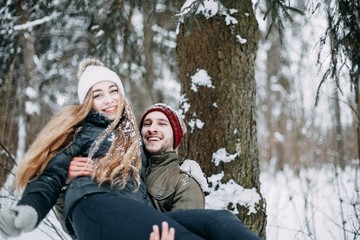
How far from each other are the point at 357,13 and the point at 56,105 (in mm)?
5088

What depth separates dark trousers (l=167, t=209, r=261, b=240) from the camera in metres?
2.20

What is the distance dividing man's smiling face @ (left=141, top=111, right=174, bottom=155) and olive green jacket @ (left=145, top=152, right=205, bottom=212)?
9 centimetres

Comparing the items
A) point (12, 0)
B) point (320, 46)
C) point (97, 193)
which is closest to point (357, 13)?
point (320, 46)

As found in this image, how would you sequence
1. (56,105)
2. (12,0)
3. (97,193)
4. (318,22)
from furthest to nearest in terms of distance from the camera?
(56,105) < (318,22) < (12,0) < (97,193)

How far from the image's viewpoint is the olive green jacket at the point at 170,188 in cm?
288

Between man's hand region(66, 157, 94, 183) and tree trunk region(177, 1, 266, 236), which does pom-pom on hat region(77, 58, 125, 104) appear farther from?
tree trunk region(177, 1, 266, 236)

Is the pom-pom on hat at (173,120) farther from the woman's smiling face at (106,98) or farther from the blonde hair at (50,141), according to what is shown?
the blonde hair at (50,141)

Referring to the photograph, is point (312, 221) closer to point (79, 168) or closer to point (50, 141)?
point (79, 168)

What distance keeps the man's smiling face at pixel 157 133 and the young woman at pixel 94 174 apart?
0.79ft

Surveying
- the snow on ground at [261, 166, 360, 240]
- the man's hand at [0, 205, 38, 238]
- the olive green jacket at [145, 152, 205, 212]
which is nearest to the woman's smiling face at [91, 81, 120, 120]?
the olive green jacket at [145, 152, 205, 212]

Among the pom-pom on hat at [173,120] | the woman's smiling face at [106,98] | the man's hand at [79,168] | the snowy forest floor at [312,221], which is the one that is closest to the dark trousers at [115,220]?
the man's hand at [79,168]

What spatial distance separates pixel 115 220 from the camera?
7.49 feet

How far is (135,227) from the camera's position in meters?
2.25

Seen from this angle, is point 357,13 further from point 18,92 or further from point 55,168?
point 18,92
